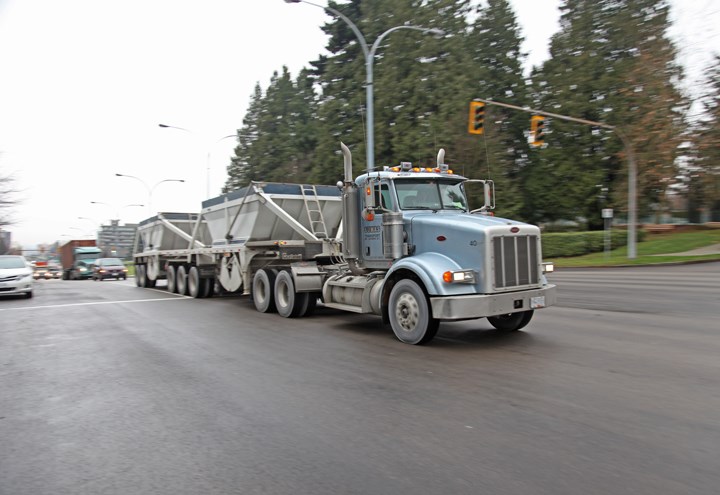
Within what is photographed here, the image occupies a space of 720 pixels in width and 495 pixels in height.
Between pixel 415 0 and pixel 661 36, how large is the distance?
1838cm

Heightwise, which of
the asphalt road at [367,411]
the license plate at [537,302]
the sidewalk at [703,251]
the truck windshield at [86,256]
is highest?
the truck windshield at [86,256]

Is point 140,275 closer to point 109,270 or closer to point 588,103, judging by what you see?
point 109,270

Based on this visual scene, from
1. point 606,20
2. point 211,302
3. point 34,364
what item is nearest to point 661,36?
point 606,20

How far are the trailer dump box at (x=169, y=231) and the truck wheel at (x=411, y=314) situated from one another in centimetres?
1089

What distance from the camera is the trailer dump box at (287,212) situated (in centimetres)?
1243

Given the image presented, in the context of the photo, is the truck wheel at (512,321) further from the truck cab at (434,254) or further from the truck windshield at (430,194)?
the truck windshield at (430,194)

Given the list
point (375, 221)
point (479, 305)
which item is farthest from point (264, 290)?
Result: point (479, 305)

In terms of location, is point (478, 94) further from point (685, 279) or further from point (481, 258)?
point (481, 258)

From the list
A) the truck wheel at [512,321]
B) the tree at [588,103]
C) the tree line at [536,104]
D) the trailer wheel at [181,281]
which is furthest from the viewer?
the tree at [588,103]

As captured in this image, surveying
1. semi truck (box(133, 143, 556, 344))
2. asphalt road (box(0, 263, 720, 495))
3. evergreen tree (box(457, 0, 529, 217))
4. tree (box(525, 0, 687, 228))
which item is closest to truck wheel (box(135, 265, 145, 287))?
semi truck (box(133, 143, 556, 344))

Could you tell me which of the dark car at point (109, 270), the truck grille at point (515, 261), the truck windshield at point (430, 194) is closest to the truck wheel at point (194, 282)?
the truck windshield at point (430, 194)

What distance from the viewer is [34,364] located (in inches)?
278

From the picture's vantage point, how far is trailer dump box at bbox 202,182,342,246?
40.8 ft

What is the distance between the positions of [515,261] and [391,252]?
188 cm
